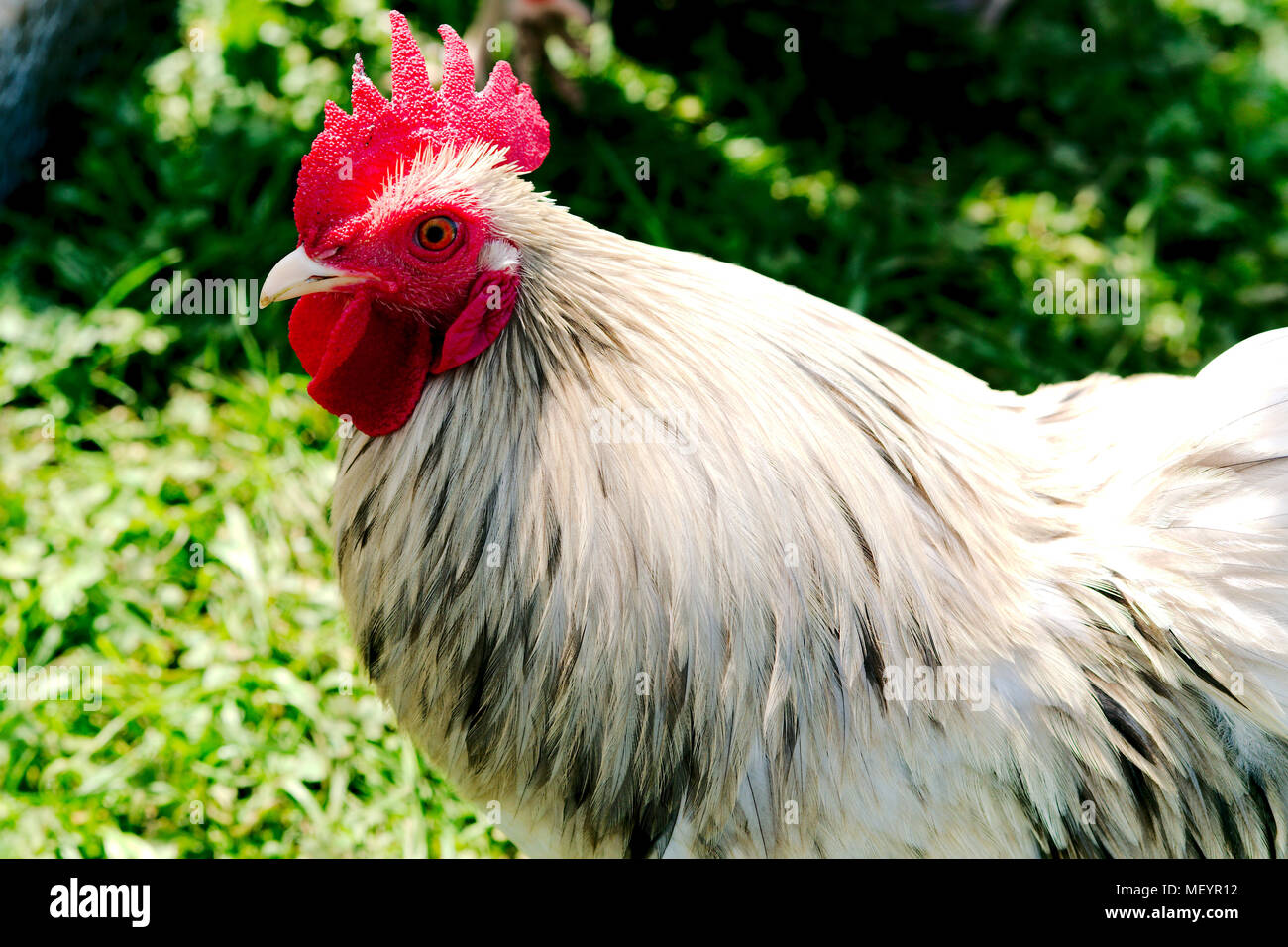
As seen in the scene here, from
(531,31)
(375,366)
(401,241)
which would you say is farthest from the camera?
(531,31)

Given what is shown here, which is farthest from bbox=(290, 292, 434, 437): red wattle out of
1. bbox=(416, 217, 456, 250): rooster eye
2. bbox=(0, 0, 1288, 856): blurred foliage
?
bbox=(0, 0, 1288, 856): blurred foliage

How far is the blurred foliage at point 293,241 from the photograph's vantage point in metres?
3.20

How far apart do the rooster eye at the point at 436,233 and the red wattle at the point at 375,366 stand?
0.15 meters

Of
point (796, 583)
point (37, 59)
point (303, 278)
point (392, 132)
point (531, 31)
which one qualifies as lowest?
point (796, 583)

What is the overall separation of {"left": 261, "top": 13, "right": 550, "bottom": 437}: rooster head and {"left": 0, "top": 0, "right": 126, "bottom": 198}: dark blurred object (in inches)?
112

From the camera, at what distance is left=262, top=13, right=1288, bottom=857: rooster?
77.7 inches

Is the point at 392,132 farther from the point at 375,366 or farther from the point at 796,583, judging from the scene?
the point at 796,583

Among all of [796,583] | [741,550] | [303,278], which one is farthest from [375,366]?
[796,583]

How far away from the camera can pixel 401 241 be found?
1.95m

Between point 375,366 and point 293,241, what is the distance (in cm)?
246

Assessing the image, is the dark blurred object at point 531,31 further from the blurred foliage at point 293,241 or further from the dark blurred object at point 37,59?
the dark blurred object at point 37,59

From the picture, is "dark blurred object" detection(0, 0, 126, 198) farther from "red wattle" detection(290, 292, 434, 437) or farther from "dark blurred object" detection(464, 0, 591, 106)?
"red wattle" detection(290, 292, 434, 437)
